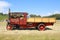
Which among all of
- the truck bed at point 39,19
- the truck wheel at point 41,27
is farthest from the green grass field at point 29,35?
the truck bed at point 39,19

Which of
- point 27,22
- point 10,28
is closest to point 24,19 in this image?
point 27,22

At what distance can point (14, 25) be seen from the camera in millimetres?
23734

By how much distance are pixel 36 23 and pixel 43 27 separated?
0.96 metres

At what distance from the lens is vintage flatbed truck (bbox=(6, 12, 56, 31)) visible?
23.5 m

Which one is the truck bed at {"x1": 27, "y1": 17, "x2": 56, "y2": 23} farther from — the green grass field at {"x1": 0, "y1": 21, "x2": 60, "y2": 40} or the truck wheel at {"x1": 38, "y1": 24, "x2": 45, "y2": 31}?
the green grass field at {"x1": 0, "y1": 21, "x2": 60, "y2": 40}

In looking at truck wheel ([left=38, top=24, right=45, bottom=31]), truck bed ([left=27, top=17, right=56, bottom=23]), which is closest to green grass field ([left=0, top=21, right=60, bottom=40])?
truck wheel ([left=38, top=24, right=45, bottom=31])

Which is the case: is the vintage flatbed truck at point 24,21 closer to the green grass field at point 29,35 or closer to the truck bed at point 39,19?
the truck bed at point 39,19

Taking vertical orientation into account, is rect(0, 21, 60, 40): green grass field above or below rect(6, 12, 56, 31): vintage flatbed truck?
below

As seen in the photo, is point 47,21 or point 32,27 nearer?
point 47,21

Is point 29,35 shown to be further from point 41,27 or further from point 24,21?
point 41,27

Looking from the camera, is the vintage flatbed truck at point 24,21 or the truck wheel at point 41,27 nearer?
the vintage flatbed truck at point 24,21

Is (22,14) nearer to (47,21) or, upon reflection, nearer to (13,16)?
(13,16)

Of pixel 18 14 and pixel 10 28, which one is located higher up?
pixel 18 14

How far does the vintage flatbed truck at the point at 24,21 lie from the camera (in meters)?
23.5
